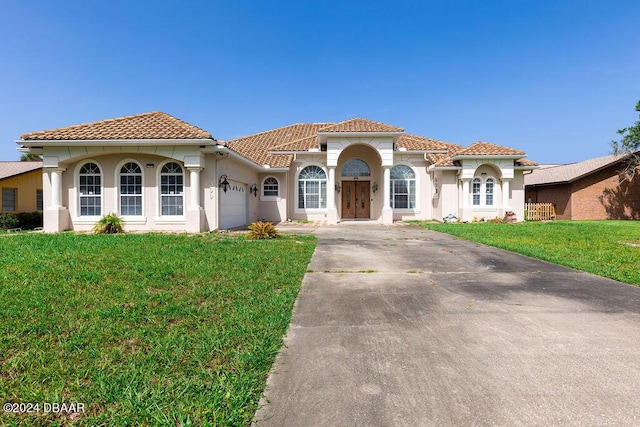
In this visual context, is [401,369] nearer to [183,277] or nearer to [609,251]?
[183,277]

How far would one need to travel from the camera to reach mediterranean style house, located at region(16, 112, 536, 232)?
13.1m

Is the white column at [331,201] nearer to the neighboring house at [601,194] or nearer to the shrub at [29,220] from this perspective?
the shrub at [29,220]

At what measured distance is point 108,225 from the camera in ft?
41.3

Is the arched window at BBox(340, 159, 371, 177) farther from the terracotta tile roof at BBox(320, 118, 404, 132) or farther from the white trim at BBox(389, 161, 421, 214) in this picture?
the terracotta tile roof at BBox(320, 118, 404, 132)

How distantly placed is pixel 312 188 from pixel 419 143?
7.85m

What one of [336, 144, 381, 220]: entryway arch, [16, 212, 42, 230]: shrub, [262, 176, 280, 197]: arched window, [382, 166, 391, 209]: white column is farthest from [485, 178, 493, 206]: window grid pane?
[16, 212, 42, 230]: shrub

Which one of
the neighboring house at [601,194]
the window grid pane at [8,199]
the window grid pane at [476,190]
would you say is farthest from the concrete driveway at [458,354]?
the window grid pane at [8,199]

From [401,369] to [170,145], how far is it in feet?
41.7

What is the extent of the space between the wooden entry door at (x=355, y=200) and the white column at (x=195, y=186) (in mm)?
10545

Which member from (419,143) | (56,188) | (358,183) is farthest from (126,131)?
(419,143)

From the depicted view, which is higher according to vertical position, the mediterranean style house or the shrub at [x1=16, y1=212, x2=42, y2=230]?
the mediterranean style house

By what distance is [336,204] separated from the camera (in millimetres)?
20766

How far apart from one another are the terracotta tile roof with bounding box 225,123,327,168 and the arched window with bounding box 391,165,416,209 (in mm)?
5451

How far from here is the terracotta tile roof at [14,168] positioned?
63.7ft
